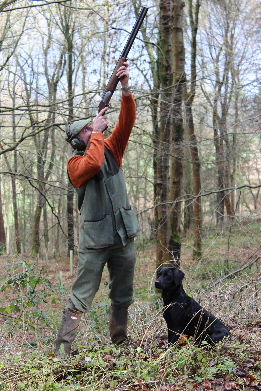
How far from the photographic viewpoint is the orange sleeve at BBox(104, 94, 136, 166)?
4691 millimetres

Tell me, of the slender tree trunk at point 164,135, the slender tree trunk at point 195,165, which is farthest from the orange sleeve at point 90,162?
the slender tree trunk at point 195,165

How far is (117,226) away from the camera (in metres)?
4.50

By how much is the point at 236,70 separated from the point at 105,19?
1376 centimetres

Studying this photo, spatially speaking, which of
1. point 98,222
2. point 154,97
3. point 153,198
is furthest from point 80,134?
point 153,198

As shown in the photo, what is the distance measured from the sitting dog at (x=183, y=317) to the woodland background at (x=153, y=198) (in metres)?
0.22

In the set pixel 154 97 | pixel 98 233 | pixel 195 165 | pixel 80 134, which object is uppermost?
pixel 154 97

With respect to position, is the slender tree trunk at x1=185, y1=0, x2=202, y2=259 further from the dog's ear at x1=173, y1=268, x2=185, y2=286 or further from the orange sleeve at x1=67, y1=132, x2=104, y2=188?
the orange sleeve at x1=67, y1=132, x2=104, y2=188

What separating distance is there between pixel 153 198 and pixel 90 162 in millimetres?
8387

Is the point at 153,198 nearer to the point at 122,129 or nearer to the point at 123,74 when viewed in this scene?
the point at 122,129

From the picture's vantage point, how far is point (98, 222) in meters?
4.48

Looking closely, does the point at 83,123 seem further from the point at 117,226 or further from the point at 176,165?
the point at 176,165

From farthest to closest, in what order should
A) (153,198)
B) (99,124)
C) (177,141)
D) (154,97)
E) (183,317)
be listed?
(153,198) → (177,141) → (154,97) → (183,317) → (99,124)

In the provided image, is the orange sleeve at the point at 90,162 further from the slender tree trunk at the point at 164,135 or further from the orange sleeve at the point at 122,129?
the slender tree trunk at the point at 164,135

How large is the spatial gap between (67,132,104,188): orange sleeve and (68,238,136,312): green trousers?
2.29 feet
